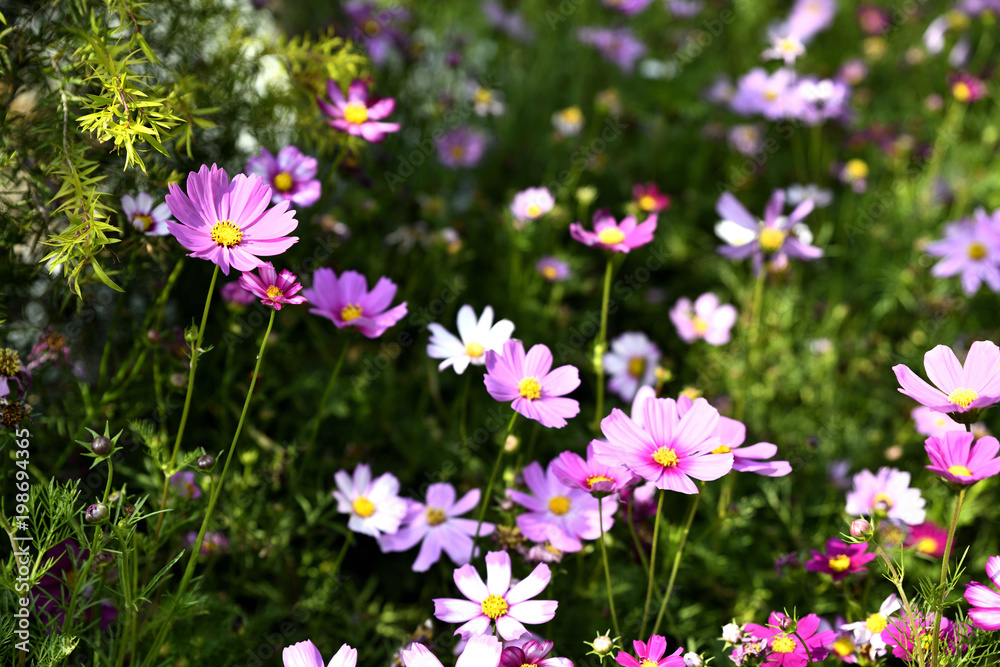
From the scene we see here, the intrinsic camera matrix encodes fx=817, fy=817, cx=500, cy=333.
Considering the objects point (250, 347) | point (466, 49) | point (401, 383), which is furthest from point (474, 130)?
point (250, 347)

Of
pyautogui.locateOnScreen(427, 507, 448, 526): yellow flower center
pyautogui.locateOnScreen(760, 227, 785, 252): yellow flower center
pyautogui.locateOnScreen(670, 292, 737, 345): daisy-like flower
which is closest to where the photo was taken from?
pyautogui.locateOnScreen(427, 507, 448, 526): yellow flower center

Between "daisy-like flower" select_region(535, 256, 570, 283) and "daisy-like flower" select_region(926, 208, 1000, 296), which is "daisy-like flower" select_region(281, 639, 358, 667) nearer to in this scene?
"daisy-like flower" select_region(535, 256, 570, 283)

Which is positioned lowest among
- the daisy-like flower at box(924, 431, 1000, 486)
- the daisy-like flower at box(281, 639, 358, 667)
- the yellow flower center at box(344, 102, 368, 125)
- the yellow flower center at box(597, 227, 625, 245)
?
the daisy-like flower at box(281, 639, 358, 667)

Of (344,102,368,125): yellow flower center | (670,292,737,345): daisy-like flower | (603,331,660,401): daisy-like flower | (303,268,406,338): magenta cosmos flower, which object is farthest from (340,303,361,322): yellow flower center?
(670,292,737,345): daisy-like flower

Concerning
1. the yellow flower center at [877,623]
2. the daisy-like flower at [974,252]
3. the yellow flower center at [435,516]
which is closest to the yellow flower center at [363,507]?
the yellow flower center at [435,516]

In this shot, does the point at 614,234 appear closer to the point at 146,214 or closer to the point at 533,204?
the point at 533,204

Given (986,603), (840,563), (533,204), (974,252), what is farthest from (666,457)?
(974,252)

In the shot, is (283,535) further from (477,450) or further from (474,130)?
(474,130)
